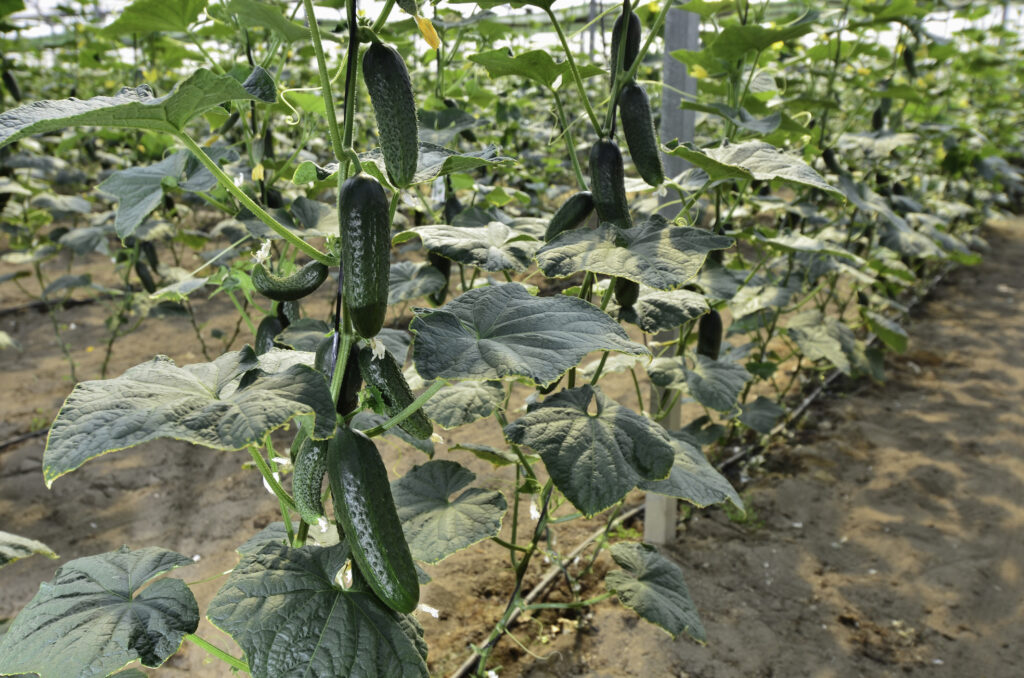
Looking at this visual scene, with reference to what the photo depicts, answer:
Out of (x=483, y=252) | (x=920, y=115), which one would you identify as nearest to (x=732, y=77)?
(x=483, y=252)

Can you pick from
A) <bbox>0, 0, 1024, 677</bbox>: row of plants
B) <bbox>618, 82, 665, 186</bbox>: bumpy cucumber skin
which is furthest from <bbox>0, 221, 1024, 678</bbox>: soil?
<bbox>618, 82, 665, 186</bbox>: bumpy cucumber skin

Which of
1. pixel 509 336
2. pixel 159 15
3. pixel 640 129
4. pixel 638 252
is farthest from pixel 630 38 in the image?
pixel 159 15

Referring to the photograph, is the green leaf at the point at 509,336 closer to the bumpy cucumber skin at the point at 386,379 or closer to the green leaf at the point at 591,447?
the bumpy cucumber skin at the point at 386,379

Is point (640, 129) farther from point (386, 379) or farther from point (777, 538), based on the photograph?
point (777, 538)

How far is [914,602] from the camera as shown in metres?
2.46

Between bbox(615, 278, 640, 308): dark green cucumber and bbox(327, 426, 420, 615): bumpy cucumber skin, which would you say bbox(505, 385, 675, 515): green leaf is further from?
bbox(327, 426, 420, 615): bumpy cucumber skin

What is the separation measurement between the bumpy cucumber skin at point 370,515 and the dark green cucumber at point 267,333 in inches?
22.0

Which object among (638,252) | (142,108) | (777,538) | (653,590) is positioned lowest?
(777,538)

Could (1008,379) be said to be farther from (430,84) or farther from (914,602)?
(430,84)

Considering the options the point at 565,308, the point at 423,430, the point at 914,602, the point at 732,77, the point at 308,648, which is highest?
the point at 732,77

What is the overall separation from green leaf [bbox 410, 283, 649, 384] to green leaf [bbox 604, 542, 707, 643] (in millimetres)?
954

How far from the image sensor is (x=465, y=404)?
1436mm

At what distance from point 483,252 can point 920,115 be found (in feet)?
18.6

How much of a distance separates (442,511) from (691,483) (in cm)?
56
